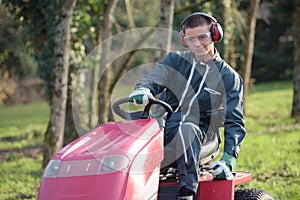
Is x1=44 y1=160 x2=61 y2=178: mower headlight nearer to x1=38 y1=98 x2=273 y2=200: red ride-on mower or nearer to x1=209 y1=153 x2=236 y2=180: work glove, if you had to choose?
x1=38 y1=98 x2=273 y2=200: red ride-on mower

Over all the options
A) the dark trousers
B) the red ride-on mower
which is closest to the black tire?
the red ride-on mower

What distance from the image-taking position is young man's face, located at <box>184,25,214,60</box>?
4430 millimetres

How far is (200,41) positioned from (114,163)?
1285 millimetres

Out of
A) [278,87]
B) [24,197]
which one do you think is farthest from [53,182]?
[278,87]

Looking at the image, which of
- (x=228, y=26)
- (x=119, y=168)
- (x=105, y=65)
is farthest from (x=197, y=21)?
(x=228, y=26)

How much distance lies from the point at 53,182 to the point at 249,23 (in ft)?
42.9

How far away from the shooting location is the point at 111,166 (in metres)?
3.74

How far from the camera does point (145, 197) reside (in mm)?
3834

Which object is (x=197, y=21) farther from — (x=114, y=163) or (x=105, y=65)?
(x=105, y=65)

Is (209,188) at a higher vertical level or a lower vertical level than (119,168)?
lower

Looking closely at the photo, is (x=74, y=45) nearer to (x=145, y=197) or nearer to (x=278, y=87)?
(x=145, y=197)

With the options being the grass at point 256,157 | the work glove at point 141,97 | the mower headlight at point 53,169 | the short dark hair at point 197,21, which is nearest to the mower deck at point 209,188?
the work glove at point 141,97

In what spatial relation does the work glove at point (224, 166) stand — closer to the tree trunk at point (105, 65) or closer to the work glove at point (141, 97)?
the work glove at point (141, 97)

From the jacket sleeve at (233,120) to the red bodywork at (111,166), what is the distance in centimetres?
55
